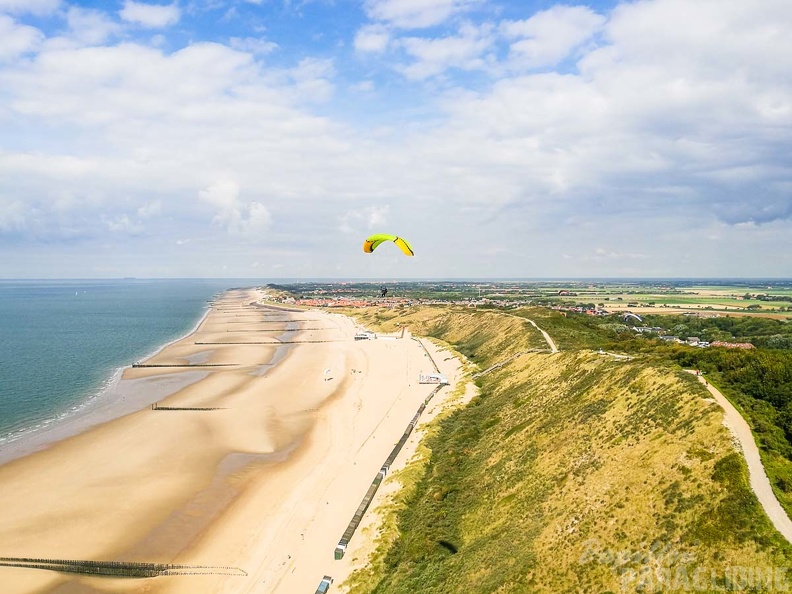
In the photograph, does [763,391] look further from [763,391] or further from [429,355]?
[429,355]

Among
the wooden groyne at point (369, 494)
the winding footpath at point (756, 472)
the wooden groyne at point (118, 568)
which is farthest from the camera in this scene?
the wooden groyne at point (369, 494)

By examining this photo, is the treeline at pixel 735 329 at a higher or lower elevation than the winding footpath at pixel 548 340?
lower

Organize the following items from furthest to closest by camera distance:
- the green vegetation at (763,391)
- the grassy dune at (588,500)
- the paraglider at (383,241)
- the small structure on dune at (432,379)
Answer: the small structure on dune at (432,379) → the paraglider at (383,241) → the green vegetation at (763,391) → the grassy dune at (588,500)

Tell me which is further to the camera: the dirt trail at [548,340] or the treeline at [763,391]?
the dirt trail at [548,340]

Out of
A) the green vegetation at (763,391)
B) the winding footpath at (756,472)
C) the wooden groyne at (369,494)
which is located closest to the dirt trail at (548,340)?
the green vegetation at (763,391)

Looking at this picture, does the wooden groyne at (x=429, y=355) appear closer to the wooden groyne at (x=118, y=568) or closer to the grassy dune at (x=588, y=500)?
the grassy dune at (x=588, y=500)
